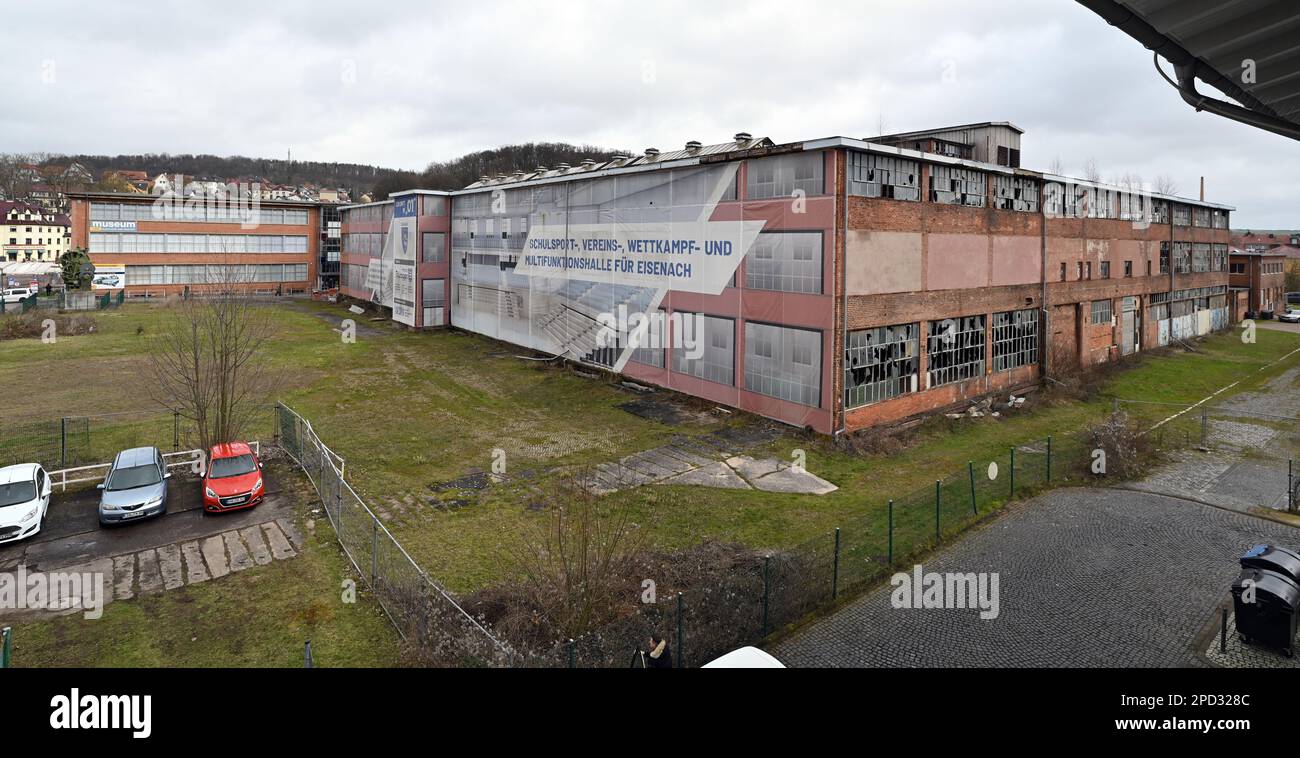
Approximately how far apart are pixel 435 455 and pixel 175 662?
469 inches

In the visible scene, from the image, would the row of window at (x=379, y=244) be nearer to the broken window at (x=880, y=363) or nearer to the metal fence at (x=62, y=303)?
the metal fence at (x=62, y=303)

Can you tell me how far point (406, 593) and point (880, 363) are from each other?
19.1 meters

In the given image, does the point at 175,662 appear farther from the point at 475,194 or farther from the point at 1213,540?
the point at 475,194

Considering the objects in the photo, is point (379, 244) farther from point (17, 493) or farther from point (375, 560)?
point (375, 560)

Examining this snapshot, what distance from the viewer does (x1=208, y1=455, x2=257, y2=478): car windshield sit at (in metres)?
18.4

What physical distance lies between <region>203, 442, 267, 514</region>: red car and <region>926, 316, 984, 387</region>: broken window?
930 inches

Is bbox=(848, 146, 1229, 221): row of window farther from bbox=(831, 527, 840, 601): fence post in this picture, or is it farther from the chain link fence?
bbox=(831, 527, 840, 601): fence post

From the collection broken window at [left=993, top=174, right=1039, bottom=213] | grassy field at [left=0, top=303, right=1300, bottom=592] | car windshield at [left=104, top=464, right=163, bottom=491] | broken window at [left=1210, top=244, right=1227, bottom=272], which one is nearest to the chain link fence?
grassy field at [left=0, top=303, right=1300, bottom=592]

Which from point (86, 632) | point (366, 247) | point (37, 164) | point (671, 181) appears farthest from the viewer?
point (37, 164)

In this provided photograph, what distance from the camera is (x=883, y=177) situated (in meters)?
25.5

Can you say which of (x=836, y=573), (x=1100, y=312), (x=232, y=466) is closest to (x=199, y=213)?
(x=232, y=466)

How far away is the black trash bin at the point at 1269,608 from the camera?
36.7 feet
